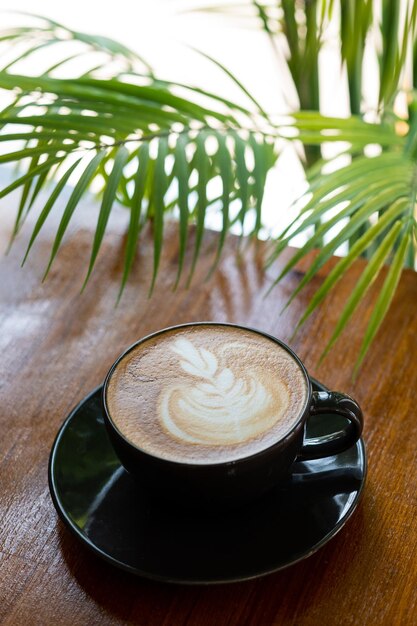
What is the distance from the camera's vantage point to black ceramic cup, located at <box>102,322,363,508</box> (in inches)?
17.9

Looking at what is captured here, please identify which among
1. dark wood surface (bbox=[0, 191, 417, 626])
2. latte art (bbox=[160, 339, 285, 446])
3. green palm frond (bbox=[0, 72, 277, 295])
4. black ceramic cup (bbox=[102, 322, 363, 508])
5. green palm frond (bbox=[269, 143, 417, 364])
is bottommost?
dark wood surface (bbox=[0, 191, 417, 626])

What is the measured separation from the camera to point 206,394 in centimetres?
50

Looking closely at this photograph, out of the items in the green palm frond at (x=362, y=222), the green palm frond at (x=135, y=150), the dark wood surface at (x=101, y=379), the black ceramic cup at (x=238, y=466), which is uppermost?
the green palm frond at (x=135, y=150)

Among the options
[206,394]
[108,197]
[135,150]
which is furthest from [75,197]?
[206,394]

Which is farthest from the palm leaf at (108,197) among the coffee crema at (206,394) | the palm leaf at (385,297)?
the palm leaf at (385,297)

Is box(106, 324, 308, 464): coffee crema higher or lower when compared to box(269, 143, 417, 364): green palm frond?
lower

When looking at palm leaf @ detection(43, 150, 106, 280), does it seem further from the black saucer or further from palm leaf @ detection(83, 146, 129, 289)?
the black saucer

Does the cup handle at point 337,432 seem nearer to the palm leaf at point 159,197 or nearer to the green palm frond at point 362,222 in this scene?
the green palm frond at point 362,222

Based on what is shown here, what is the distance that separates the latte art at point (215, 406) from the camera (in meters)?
0.48

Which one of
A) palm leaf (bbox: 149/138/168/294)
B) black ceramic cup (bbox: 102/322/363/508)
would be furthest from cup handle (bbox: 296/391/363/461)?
palm leaf (bbox: 149/138/168/294)

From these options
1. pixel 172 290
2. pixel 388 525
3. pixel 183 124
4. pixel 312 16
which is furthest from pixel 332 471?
pixel 312 16

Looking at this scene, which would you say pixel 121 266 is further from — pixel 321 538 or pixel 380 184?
pixel 321 538

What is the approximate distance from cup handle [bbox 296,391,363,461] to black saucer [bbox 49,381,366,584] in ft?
0.09

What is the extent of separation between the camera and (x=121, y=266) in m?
0.80
